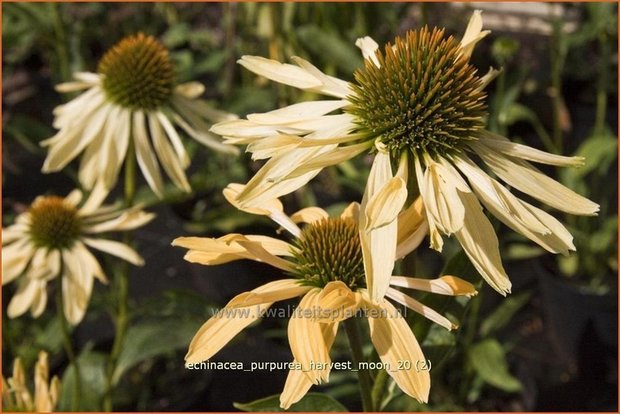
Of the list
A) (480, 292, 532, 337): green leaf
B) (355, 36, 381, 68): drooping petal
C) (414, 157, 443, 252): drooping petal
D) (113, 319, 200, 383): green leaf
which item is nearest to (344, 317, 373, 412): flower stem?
(414, 157, 443, 252): drooping petal

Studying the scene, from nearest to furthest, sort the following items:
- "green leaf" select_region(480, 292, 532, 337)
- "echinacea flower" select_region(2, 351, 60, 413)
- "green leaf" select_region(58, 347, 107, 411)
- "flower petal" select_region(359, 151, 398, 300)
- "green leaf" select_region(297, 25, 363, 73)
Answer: "flower petal" select_region(359, 151, 398, 300), "echinacea flower" select_region(2, 351, 60, 413), "green leaf" select_region(58, 347, 107, 411), "green leaf" select_region(480, 292, 532, 337), "green leaf" select_region(297, 25, 363, 73)

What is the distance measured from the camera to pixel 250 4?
1753 mm

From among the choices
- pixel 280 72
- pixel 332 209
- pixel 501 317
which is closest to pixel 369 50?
pixel 280 72

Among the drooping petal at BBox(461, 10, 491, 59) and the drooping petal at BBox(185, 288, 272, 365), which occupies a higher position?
the drooping petal at BBox(461, 10, 491, 59)

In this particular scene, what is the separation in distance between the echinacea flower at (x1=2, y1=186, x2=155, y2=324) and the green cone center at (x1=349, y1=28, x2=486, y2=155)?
16.6 inches

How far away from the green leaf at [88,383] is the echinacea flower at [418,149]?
598 mm

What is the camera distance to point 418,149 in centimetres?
55

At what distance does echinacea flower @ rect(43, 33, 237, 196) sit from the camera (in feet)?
3.08

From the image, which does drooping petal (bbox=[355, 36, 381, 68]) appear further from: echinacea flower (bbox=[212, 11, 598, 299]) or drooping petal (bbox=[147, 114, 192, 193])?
drooping petal (bbox=[147, 114, 192, 193])

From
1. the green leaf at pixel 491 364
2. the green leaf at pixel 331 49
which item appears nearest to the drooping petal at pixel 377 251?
the green leaf at pixel 491 364

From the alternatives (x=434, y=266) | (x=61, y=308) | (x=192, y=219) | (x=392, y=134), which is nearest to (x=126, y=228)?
(x=61, y=308)

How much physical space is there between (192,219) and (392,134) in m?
1.08

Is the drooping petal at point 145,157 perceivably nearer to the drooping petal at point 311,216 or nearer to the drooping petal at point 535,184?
the drooping petal at point 311,216

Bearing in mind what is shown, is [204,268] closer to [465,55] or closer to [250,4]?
[250,4]
